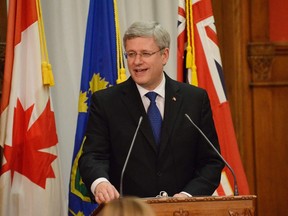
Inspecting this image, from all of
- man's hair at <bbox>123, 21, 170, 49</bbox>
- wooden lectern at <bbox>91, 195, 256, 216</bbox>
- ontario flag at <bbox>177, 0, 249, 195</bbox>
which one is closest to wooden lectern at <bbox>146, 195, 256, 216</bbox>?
wooden lectern at <bbox>91, 195, 256, 216</bbox>

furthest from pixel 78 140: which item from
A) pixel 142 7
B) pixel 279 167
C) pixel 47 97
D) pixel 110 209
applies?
pixel 110 209

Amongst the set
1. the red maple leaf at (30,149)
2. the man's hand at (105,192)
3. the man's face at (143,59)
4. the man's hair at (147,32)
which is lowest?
the man's hand at (105,192)

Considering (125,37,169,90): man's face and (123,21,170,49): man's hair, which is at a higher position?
(123,21,170,49): man's hair

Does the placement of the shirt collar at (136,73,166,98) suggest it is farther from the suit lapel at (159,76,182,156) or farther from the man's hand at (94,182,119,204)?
the man's hand at (94,182,119,204)

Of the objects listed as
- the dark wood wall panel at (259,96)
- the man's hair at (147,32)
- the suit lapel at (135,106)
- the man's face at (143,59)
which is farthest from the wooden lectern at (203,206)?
the dark wood wall panel at (259,96)

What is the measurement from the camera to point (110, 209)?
2.00 metres

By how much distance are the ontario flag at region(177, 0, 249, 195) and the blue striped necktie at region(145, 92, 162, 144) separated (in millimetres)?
1168

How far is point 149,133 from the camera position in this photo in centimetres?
374

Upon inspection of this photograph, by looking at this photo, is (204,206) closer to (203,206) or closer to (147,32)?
(203,206)

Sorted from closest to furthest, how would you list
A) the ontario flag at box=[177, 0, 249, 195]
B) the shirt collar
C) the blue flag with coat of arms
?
the shirt collar
the blue flag with coat of arms
the ontario flag at box=[177, 0, 249, 195]

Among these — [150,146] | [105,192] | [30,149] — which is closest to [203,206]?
[105,192]

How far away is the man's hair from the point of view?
3795 millimetres

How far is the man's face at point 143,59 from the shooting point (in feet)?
12.4

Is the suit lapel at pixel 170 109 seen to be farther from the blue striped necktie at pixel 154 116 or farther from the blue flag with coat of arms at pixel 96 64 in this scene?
the blue flag with coat of arms at pixel 96 64
